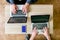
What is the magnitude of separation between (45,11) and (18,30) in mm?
319

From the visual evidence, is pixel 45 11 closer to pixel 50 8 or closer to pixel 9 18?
pixel 50 8

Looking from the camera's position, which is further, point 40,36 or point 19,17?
point 40,36

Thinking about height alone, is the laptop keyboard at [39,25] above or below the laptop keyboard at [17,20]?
below

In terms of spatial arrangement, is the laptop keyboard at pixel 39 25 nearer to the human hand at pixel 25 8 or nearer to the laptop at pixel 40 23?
the laptop at pixel 40 23

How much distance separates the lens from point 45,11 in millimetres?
1270

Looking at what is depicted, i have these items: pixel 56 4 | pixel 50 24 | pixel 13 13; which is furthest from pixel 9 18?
pixel 56 4

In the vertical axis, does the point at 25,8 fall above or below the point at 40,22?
above

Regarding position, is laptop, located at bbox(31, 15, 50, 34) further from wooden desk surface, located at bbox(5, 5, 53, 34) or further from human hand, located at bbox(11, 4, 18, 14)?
human hand, located at bbox(11, 4, 18, 14)

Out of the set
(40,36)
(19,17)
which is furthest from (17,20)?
(40,36)

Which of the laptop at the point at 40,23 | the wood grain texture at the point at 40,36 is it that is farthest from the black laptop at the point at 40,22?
the wood grain texture at the point at 40,36

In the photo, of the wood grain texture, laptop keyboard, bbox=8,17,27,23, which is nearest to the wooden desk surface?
laptop keyboard, bbox=8,17,27,23

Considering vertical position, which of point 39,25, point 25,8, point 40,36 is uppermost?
point 25,8

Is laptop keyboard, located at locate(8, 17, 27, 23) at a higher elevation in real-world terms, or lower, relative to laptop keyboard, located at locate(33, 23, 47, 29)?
higher

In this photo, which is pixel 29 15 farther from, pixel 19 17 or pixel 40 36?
pixel 40 36
